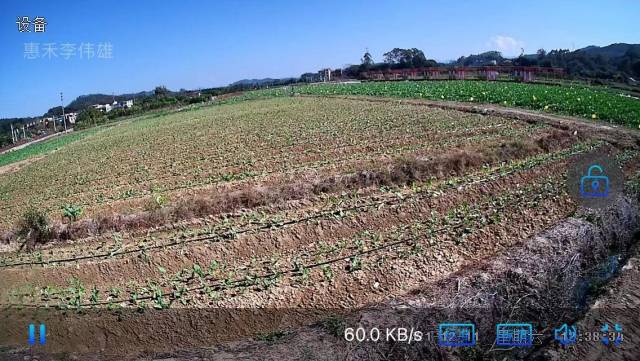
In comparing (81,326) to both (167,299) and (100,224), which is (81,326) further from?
(100,224)

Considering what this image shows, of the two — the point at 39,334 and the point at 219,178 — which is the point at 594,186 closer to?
the point at 219,178

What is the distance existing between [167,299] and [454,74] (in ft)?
200

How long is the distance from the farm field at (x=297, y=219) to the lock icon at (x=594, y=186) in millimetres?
515

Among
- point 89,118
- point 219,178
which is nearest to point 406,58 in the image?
point 89,118

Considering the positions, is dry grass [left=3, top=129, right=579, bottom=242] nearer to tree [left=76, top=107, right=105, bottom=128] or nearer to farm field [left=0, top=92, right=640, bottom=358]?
farm field [left=0, top=92, right=640, bottom=358]

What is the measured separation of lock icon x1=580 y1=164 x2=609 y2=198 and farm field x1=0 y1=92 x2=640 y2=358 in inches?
20.3

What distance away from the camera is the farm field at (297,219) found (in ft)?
26.0

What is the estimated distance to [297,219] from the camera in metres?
10.3

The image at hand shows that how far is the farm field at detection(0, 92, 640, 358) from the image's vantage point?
26.0 feet

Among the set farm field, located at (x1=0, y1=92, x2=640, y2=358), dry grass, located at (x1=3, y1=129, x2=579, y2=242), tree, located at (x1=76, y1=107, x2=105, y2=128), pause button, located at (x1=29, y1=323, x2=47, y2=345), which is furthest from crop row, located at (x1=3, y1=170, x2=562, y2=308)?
tree, located at (x1=76, y1=107, x2=105, y2=128)

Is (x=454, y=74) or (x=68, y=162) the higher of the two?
(x=454, y=74)

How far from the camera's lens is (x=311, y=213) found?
10.6 m

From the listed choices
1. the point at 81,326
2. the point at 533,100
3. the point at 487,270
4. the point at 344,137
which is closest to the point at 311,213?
the point at 487,270

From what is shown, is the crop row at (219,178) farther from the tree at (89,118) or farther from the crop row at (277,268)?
the tree at (89,118)
